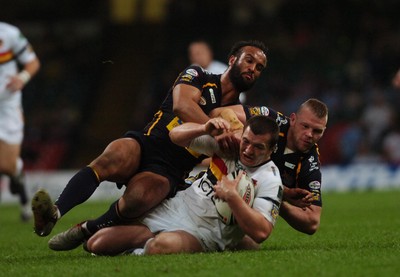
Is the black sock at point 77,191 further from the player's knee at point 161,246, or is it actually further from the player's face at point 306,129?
the player's face at point 306,129

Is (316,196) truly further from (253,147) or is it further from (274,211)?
(253,147)

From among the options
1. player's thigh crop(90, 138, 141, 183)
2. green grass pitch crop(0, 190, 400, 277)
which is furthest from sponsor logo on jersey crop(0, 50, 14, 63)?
player's thigh crop(90, 138, 141, 183)

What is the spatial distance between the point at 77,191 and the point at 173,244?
0.86 meters

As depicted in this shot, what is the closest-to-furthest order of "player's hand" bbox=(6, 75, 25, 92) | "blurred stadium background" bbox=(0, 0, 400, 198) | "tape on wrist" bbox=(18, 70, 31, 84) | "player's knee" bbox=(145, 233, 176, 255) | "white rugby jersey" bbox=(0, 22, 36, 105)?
"player's knee" bbox=(145, 233, 176, 255) → "player's hand" bbox=(6, 75, 25, 92) → "tape on wrist" bbox=(18, 70, 31, 84) → "white rugby jersey" bbox=(0, 22, 36, 105) → "blurred stadium background" bbox=(0, 0, 400, 198)

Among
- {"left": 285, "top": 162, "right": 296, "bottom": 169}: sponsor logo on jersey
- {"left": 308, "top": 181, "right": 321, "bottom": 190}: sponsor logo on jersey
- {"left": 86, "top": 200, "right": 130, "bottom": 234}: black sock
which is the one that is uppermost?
{"left": 285, "top": 162, "right": 296, "bottom": 169}: sponsor logo on jersey

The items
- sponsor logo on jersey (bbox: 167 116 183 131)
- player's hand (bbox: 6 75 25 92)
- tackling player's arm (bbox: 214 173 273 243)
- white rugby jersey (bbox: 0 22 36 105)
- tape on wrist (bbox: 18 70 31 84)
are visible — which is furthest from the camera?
white rugby jersey (bbox: 0 22 36 105)

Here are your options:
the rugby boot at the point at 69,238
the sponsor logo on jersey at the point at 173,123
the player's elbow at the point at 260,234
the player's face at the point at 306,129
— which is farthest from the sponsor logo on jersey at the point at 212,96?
the player's elbow at the point at 260,234

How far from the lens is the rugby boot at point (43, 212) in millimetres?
5832

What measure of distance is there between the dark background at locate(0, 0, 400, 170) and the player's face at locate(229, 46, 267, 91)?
1025 cm

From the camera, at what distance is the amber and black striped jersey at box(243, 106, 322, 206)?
6.61 meters

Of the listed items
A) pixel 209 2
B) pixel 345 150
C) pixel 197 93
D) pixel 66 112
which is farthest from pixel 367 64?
pixel 197 93

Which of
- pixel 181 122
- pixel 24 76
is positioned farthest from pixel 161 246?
pixel 24 76

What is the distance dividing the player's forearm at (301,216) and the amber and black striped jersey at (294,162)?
0.17 meters

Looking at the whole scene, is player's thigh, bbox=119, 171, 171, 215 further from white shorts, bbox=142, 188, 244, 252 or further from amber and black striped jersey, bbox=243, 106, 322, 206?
amber and black striped jersey, bbox=243, 106, 322, 206
